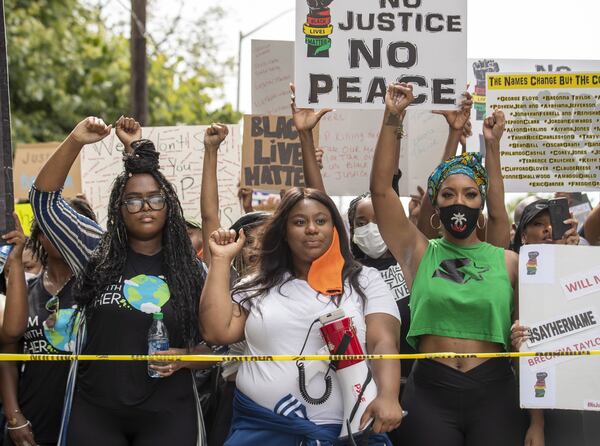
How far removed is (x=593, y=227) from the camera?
21.9 feet

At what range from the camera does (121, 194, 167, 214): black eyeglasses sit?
5223 mm

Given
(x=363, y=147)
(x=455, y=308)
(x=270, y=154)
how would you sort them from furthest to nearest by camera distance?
(x=363, y=147), (x=270, y=154), (x=455, y=308)

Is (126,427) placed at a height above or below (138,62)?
below

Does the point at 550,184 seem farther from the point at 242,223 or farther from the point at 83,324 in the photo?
the point at 83,324

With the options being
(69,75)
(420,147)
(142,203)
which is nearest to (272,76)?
(420,147)

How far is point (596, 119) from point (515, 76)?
0.56 metres

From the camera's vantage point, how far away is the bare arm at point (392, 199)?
5387 mm

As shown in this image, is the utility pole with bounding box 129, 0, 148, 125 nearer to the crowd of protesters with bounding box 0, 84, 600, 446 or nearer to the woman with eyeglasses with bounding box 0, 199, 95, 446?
the crowd of protesters with bounding box 0, 84, 600, 446

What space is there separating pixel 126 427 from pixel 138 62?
12.2 meters

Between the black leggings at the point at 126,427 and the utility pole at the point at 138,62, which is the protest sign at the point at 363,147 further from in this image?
the utility pole at the point at 138,62

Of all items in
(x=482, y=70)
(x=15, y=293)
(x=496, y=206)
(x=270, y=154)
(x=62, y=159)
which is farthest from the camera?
(x=270, y=154)

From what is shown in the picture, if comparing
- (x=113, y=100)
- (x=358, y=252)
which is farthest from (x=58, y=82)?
(x=358, y=252)

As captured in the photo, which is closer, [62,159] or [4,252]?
[62,159]

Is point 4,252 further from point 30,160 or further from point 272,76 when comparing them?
point 30,160
